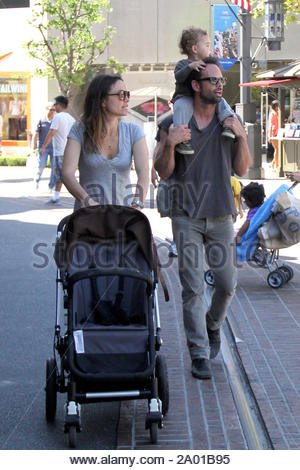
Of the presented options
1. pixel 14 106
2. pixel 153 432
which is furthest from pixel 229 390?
pixel 14 106

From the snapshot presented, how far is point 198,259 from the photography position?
220 inches

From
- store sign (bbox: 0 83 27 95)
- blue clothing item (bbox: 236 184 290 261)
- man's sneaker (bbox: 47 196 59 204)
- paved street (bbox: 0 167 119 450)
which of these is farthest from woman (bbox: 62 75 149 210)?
store sign (bbox: 0 83 27 95)

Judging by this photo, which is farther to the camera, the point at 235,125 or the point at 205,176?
the point at 205,176

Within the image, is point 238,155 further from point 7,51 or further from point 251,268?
point 7,51

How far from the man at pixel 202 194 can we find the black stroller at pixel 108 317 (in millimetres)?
739

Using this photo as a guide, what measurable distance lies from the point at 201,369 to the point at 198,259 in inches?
27.7

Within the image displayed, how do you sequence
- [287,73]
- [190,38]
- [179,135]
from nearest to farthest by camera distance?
[179,135], [190,38], [287,73]

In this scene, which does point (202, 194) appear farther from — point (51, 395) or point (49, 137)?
point (49, 137)

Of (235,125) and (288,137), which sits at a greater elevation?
(235,125)

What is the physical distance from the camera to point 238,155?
18.5ft

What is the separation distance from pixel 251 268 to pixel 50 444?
18.8 feet

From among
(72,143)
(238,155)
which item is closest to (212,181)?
(238,155)

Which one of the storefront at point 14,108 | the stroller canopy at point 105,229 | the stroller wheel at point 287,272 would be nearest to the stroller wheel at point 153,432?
the stroller canopy at point 105,229

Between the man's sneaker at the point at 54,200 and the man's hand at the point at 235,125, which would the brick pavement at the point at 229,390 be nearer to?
the man's hand at the point at 235,125
